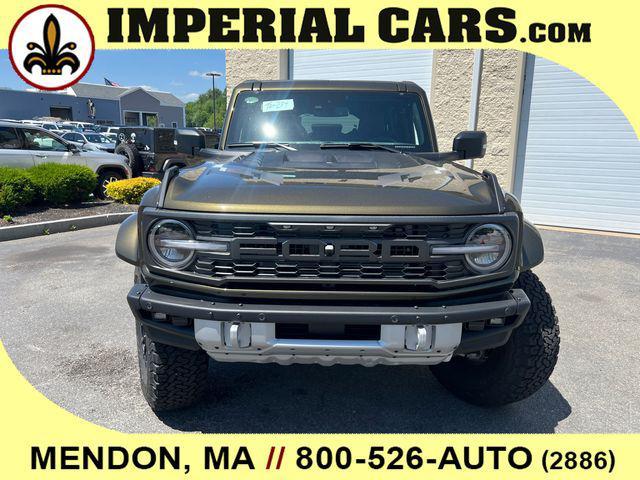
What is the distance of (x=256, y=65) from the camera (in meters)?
11.9

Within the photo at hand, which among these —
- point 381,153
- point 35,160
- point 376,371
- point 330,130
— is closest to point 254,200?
point 381,153

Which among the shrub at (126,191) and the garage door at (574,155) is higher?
the garage door at (574,155)

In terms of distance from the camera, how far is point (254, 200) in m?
2.08

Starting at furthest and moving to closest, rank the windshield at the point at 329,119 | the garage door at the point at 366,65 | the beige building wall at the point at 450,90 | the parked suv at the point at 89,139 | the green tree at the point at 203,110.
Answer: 1. the green tree at the point at 203,110
2. the parked suv at the point at 89,139
3. the garage door at the point at 366,65
4. the beige building wall at the point at 450,90
5. the windshield at the point at 329,119

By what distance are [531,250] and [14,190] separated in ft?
27.2

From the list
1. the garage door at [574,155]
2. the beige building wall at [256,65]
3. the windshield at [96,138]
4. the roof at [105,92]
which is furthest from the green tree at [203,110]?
the garage door at [574,155]

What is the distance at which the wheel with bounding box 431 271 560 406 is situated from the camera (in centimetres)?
253

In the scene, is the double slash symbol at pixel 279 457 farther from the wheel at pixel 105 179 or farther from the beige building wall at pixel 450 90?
the wheel at pixel 105 179

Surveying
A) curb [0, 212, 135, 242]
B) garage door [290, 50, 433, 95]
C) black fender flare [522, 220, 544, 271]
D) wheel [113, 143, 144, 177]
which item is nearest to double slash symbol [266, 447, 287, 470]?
black fender flare [522, 220, 544, 271]

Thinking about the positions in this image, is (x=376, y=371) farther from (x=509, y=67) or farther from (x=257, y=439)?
(x=509, y=67)

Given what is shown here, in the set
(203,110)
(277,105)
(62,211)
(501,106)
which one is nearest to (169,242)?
(277,105)

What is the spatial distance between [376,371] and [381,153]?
1457 mm

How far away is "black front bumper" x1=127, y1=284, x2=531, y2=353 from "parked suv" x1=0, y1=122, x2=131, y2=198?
29.7 ft

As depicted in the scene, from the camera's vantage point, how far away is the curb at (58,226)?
23.4 feet
